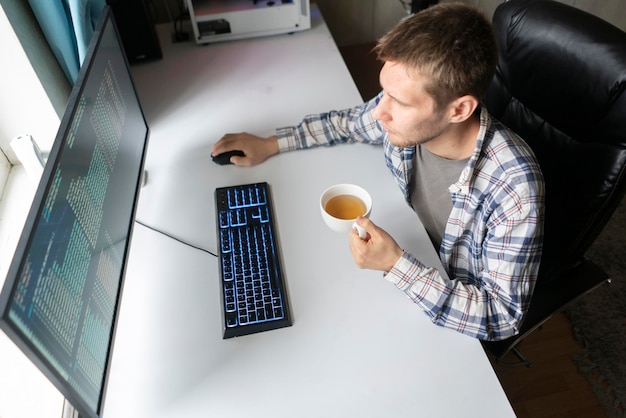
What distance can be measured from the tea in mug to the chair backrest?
16.1 inches

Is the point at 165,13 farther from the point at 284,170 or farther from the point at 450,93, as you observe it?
the point at 450,93

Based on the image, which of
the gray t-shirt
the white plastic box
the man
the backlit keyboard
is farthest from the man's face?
the white plastic box

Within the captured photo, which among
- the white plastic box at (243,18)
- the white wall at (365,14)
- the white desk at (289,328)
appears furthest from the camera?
the white wall at (365,14)

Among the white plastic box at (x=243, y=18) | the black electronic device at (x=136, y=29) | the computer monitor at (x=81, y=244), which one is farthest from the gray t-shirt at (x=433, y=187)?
the black electronic device at (x=136, y=29)

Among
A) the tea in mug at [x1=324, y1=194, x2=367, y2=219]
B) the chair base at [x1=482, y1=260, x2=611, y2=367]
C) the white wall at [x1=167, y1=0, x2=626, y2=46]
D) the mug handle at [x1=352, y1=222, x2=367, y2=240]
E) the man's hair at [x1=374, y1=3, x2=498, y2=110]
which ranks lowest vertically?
the chair base at [x1=482, y1=260, x2=611, y2=367]

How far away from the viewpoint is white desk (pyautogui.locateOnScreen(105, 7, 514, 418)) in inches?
29.5

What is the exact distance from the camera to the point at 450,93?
0.84 meters

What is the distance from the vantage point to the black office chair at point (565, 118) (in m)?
0.84

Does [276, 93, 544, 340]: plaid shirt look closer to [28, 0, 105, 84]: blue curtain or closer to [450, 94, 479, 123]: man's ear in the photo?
[450, 94, 479, 123]: man's ear

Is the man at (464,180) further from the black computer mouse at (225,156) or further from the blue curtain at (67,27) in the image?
the blue curtain at (67,27)

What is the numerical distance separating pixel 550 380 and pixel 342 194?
100 cm

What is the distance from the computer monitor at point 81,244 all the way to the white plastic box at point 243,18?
25.2 inches

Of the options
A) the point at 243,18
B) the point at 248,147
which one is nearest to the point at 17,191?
the point at 248,147

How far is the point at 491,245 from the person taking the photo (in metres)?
0.84
